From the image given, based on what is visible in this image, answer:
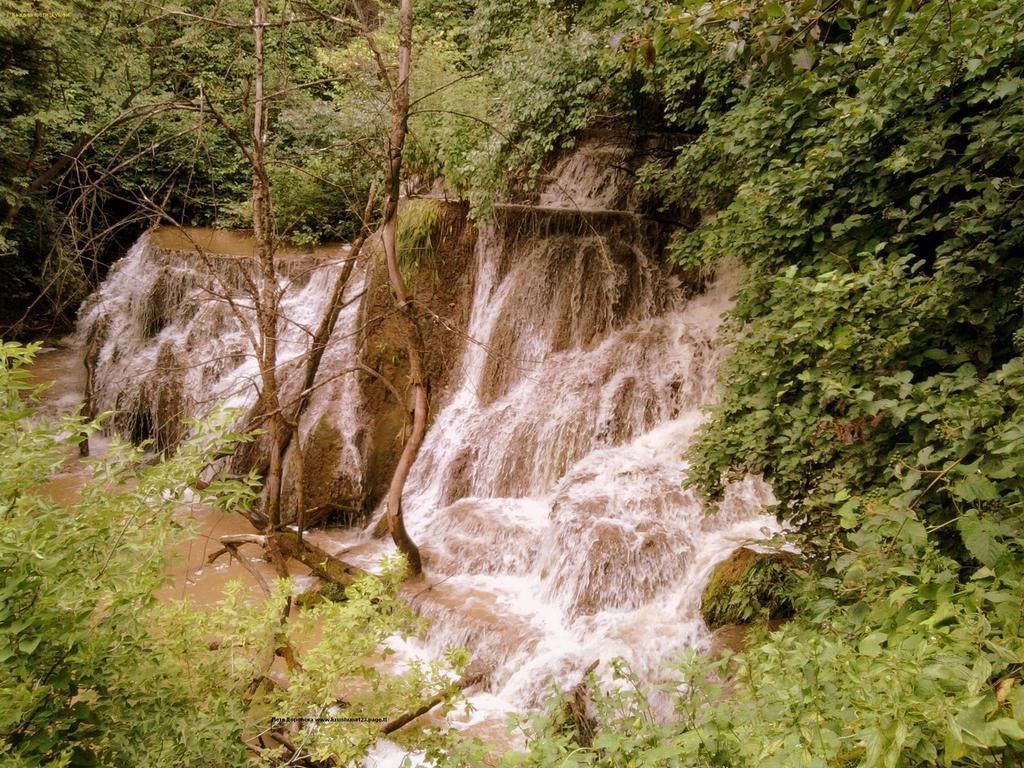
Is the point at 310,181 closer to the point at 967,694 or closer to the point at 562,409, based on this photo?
the point at 562,409

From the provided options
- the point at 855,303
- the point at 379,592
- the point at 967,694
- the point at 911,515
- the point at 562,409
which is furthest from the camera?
the point at 562,409

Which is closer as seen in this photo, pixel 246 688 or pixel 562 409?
pixel 246 688

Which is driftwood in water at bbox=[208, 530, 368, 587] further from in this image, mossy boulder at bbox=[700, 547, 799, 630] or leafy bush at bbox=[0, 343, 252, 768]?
leafy bush at bbox=[0, 343, 252, 768]

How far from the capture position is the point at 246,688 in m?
2.87

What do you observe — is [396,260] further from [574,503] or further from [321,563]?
[321,563]

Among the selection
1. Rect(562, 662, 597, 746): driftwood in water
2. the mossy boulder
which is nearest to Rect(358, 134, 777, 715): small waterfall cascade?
the mossy boulder

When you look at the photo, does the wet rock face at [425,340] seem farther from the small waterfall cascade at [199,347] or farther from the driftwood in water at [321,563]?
the driftwood in water at [321,563]

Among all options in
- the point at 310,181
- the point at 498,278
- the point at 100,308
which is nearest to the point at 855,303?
the point at 498,278

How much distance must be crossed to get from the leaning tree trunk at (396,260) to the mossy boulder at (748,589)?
2.74 m

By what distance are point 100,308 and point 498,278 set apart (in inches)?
346

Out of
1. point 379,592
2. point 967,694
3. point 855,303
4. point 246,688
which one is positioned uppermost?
point 855,303

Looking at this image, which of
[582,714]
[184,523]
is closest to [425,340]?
[582,714]

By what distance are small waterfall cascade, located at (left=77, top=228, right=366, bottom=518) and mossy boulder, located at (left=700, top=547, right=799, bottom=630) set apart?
200 inches

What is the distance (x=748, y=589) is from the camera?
4.84 meters
